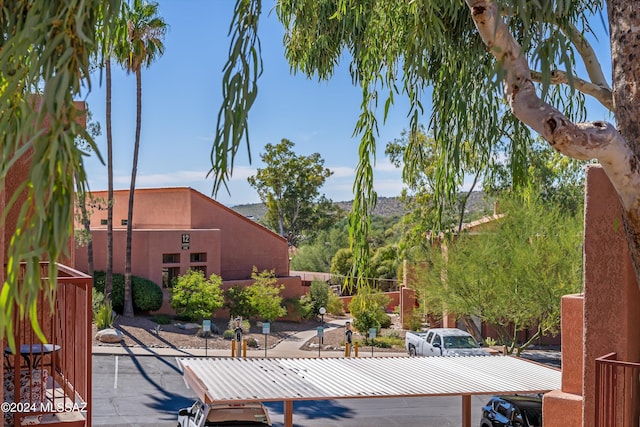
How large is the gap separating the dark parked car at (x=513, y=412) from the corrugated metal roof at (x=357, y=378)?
31.3 inches

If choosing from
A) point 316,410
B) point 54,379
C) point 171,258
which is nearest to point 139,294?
point 171,258

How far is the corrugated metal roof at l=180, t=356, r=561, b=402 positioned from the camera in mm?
12625

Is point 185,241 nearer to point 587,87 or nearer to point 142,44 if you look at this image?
point 142,44

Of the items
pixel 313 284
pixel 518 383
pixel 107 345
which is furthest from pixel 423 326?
pixel 518 383

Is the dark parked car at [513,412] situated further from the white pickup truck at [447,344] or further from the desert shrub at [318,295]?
the desert shrub at [318,295]

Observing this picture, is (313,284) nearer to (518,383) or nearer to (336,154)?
(518,383)

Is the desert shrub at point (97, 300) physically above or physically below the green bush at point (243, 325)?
above

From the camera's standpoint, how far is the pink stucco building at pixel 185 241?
3866 centimetres

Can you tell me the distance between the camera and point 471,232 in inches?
1243

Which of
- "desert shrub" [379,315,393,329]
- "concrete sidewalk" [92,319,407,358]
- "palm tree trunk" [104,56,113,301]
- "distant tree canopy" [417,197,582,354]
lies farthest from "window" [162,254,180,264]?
"distant tree canopy" [417,197,582,354]

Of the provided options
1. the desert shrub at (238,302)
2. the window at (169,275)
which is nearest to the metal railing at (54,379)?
the desert shrub at (238,302)

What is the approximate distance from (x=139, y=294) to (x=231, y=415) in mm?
23361

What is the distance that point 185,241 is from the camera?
39500 millimetres

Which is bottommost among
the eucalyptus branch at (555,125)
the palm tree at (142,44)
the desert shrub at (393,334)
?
the desert shrub at (393,334)
